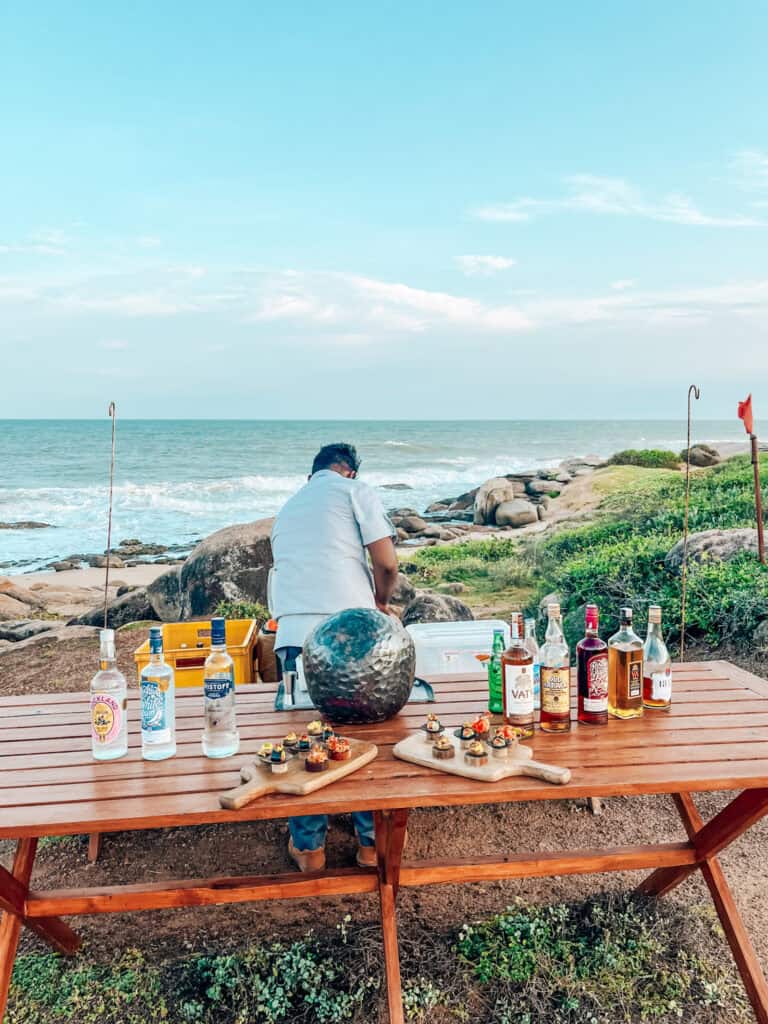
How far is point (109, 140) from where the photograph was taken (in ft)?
46.8

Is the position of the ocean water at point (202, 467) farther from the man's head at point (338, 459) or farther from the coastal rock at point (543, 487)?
the man's head at point (338, 459)

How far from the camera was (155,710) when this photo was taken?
7.05ft

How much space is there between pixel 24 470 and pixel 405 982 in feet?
126

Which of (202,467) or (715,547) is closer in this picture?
(715,547)

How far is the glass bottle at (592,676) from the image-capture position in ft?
7.44

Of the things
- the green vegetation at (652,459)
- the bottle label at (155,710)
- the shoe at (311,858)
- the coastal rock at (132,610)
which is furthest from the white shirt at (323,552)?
the green vegetation at (652,459)

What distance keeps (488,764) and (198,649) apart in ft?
8.65

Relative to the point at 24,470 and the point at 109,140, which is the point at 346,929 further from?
the point at 24,470

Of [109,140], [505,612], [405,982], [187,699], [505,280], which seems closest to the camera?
[405,982]

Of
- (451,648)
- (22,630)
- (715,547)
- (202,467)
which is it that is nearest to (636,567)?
(715,547)

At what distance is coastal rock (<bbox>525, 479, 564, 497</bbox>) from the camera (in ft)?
75.4

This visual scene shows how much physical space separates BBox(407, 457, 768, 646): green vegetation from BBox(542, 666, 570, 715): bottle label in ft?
12.3

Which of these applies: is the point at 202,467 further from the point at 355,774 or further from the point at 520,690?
the point at 355,774

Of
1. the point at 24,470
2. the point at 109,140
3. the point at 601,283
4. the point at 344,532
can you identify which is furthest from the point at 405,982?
the point at 24,470
